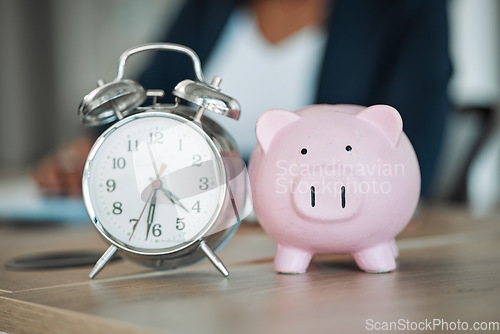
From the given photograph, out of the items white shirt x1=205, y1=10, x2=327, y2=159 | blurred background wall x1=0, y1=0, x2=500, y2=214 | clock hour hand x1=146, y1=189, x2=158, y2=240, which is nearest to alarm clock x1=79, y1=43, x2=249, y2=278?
clock hour hand x1=146, y1=189, x2=158, y2=240

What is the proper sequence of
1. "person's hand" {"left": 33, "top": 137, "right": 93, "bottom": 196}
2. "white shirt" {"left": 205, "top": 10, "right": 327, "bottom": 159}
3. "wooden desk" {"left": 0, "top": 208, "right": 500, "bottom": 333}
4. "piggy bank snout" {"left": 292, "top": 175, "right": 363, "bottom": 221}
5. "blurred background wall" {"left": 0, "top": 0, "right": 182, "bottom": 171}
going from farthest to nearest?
1. "blurred background wall" {"left": 0, "top": 0, "right": 182, "bottom": 171}
2. "white shirt" {"left": 205, "top": 10, "right": 327, "bottom": 159}
3. "person's hand" {"left": 33, "top": 137, "right": 93, "bottom": 196}
4. "piggy bank snout" {"left": 292, "top": 175, "right": 363, "bottom": 221}
5. "wooden desk" {"left": 0, "top": 208, "right": 500, "bottom": 333}

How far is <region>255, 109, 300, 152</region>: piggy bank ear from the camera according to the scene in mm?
546

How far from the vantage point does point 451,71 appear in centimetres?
146

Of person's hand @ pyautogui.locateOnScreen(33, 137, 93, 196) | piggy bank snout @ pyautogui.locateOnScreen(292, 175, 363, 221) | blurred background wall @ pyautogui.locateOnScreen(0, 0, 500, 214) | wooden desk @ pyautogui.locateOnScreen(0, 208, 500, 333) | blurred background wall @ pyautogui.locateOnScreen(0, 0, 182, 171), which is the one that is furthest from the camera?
blurred background wall @ pyautogui.locateOnScreen(0, 0, 182, 171)

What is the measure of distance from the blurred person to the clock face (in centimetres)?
76

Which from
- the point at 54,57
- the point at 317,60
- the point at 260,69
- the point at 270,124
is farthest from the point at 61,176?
the point at 54,57

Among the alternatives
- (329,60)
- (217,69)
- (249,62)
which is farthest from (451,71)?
(217,69)

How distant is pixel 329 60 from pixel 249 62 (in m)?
0.33

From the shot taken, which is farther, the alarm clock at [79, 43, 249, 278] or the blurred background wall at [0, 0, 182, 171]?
the blurred background wall at [0, 0, 182, 171]

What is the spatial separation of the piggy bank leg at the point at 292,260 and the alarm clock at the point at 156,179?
0.06 m

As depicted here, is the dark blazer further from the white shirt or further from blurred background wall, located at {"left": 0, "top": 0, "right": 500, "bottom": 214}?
blurred background wall, located at {"left": 0, "top": 0, "right": 500, "bottom": 214}

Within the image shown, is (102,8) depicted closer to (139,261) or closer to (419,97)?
(419,97)

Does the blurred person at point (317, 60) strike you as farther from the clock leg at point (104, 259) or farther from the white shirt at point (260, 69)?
the clock leg at point (104, 259)

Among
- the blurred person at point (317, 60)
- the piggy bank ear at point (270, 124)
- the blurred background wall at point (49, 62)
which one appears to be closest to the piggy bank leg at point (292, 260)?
the piggy bank ear at point (270, 124)
